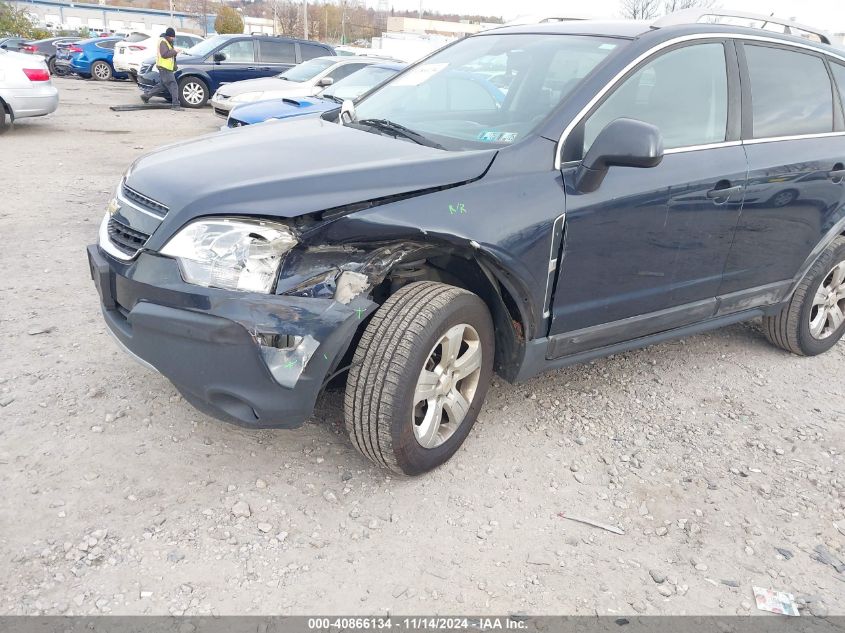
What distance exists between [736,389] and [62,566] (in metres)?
3.45

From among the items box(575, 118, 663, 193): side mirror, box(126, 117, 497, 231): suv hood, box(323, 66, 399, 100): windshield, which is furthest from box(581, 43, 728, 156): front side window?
box(323, 66, 399, 100): windshield

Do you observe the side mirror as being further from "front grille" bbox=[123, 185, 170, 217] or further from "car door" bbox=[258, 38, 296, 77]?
"car door" bbox=[258, 38, 296, 77]

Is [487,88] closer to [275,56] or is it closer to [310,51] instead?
[275,56]

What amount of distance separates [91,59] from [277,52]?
11.3 m

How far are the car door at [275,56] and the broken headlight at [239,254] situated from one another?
46.1ft

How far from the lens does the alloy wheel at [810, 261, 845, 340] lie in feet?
14.2

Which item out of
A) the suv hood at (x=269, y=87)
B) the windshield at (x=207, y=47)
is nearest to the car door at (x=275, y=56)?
the windshield at (x=207, y=47)

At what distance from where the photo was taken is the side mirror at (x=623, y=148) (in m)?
2.67

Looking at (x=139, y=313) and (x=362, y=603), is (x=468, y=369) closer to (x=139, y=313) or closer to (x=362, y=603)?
(x=362, y=603)

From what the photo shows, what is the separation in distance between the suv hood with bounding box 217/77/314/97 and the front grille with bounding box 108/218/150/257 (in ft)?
27.3

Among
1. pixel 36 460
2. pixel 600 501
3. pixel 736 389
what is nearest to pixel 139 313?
pixel 36 460

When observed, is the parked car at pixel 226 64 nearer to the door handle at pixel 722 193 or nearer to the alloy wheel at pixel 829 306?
the alloy wheel at pixel 829 306

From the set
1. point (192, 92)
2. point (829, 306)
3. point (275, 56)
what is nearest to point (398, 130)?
point (829, 306)

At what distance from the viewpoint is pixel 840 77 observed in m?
4.16
